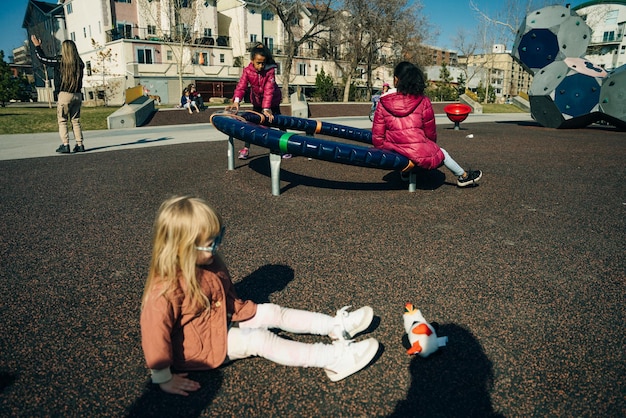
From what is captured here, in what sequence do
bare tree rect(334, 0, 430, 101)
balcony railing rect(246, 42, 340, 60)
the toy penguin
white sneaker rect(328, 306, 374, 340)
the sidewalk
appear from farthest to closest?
balcony railing rect(246, 42, 340, 60) → bare tree rect(334, 0, 430, 101) → the sidewalk → white sneaker rect(328, 306, 374, 340) → the toy penguin

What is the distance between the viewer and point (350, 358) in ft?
6.66

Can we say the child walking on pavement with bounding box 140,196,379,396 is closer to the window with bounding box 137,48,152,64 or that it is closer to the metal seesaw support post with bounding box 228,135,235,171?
the metal seesaw support post with bounding box 228,135,235,171

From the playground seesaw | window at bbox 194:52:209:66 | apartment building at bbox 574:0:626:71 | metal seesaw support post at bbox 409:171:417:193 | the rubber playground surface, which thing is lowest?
the rubber playground surface

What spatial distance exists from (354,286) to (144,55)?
3940 cm

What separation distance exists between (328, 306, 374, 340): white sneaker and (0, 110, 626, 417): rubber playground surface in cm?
17

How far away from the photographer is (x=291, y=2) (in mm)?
27906

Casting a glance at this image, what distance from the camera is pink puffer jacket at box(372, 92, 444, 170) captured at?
4863 millimetres

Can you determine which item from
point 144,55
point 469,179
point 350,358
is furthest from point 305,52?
point 350,358

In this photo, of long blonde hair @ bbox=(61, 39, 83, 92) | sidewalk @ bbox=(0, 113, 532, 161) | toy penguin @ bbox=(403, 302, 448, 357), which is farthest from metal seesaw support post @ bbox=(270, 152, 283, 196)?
sidewalk @ bbox=(0, 113, 532, 161)

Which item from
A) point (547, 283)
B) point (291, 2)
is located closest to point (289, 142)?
point (547, 283)

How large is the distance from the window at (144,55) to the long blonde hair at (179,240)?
39.6 metres

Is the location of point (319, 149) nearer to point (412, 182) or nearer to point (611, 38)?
point (412, 182)

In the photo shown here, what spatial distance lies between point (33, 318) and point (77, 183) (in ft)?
12.8

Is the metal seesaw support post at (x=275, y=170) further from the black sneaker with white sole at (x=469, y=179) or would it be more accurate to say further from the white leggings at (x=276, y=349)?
the white leggings at (x=276, y=349)
